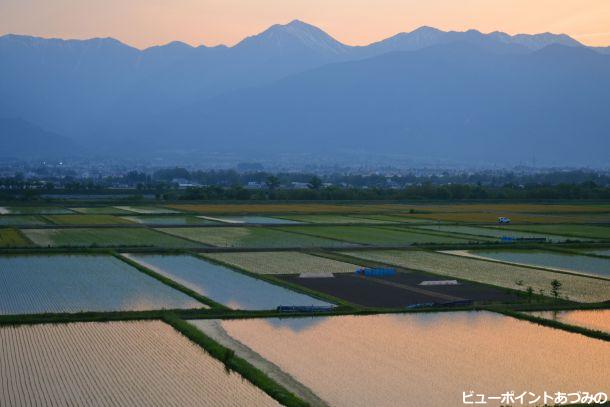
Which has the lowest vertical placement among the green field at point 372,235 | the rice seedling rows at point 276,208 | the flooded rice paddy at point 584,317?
the flooded rice paddy at point 584,317

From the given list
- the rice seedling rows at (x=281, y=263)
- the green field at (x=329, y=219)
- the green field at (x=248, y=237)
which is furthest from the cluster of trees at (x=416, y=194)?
the rice seedling rows at (x=281, y=263)

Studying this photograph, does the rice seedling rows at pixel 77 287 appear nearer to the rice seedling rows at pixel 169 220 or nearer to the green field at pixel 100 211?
the rice seedling rows at pixel 169 220

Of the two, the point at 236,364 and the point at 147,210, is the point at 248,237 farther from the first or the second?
the point at 236,364

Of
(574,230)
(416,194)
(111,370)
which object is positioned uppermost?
(416,194)

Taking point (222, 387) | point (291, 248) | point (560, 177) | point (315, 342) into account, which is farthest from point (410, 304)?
point (560, 177)

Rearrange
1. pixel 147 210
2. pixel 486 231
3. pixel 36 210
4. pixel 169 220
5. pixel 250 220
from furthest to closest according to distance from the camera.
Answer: pixel 147 210 → pixel 36 210 → pixel 250 220 → pixel 169 220 → pixel 486 231

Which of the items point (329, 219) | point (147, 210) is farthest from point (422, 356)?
point (147, 210)
